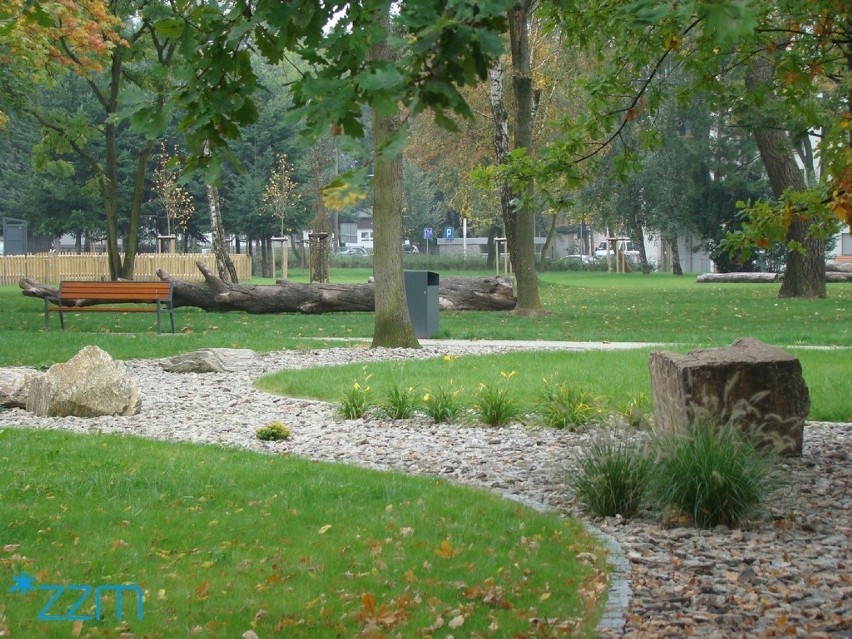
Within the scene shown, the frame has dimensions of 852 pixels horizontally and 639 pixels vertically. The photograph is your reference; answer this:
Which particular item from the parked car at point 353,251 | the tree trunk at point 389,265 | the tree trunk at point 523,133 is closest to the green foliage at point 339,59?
the tree trunk at point 389,265

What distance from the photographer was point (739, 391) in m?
7.68

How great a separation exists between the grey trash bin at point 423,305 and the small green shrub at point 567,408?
8.68 metres

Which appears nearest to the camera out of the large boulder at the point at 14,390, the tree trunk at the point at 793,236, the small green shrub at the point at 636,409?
the small green shrub at the point at 636,409

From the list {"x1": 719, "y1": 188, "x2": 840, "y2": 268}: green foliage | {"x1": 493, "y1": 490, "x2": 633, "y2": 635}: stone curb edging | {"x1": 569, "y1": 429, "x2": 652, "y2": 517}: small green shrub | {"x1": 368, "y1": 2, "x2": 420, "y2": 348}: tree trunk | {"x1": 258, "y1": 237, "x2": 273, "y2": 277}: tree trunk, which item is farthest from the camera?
{"x1": 258, "y1": 237, "x2": 273, "y2": 277}: tree trunk

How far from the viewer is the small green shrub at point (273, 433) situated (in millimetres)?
9359

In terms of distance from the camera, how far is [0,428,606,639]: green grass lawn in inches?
177

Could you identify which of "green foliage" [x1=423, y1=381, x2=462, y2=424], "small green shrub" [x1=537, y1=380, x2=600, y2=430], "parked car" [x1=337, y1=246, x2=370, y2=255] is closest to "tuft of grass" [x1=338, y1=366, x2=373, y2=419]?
"green foliage" [x1=423, y1=381, x2=462, y2=424]

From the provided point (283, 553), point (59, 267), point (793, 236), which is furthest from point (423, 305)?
point (59, 267)

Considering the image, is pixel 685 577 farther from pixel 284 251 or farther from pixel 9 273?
pixel 9 273

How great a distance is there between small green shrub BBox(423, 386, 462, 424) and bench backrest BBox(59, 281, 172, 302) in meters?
10.4

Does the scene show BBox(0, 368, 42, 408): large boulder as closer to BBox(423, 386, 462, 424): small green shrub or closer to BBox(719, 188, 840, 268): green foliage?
BBox(423, 386, 462, 424): small green shrub

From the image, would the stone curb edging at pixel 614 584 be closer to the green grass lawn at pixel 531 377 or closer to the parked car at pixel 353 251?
the green grass lawn at pixel 531 377

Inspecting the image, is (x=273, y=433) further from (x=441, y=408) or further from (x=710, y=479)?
(x=710, y=479)

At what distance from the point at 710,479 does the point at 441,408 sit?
407cm
